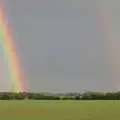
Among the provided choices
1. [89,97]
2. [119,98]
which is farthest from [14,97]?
[119,98]

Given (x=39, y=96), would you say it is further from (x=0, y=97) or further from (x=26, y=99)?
(x=0, y=97)

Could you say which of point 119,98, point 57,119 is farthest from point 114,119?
point 119,98

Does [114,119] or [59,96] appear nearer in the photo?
[114,119]

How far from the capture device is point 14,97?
111625 mm

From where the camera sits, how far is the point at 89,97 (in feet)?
372

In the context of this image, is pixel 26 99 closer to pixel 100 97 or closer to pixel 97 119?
pixel 100 97

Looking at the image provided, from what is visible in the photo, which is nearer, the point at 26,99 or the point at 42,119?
the point at 42,119

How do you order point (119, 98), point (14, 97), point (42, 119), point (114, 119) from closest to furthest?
point (114, 119) < point (42, 119) < point (119, 98) < point (14, 97)

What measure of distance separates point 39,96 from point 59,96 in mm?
5909

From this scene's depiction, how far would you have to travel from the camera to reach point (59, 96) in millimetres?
112188

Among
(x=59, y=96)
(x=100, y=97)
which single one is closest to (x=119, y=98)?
(x=100, y=97)

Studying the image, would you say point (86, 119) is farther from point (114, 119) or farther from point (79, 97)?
point (79, 97)

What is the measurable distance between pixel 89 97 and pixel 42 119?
70.3 m

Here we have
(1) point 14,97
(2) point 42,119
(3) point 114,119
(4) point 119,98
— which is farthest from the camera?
(1) point 14,97
